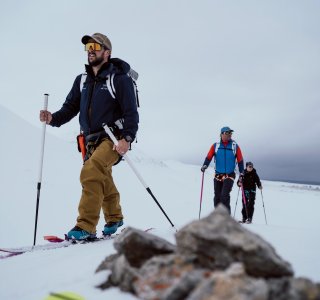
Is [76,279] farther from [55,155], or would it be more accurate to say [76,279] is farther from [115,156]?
[55,155]

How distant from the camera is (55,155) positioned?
21.8 m

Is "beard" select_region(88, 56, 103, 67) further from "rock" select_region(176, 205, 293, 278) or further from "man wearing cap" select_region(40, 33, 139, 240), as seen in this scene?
"rock" select_region(176, 205, 293, 278)

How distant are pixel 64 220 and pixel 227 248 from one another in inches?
424

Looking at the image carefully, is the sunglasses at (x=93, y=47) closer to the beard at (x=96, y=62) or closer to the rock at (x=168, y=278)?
the beard at (x=96, y=62)

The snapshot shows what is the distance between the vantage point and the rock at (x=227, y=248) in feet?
6.05

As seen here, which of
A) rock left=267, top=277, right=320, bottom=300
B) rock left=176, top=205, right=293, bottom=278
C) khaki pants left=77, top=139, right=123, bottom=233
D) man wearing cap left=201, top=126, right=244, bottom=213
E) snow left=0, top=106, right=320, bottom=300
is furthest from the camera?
man wearing cap left=201, top=126, right=244, bottom=213

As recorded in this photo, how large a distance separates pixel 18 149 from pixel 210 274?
19.6 meters

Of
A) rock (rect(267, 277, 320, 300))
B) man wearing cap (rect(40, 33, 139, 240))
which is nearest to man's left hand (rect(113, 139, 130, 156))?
man wearing cap (rect(40, 33, 139, 240))

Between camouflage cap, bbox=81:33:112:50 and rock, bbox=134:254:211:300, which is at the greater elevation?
camouflage cap, bbox=81:33:112:50

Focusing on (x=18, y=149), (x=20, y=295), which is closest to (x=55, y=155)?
(x=18, y=149)

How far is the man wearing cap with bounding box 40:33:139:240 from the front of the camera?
14.4 feet

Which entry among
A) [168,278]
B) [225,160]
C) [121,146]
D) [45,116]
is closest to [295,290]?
[168,278]

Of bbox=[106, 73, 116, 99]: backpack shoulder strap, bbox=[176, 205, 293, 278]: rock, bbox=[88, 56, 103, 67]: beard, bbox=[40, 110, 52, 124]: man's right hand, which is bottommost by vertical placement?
bbox=[176, 205, 293, 278]: rock

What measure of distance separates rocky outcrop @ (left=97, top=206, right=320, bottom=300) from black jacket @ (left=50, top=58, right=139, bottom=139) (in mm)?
2657
